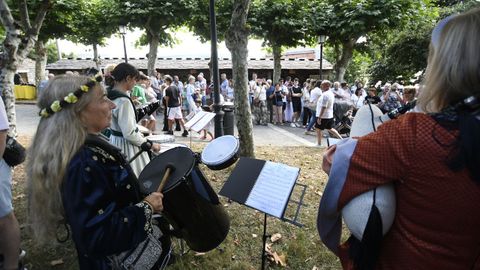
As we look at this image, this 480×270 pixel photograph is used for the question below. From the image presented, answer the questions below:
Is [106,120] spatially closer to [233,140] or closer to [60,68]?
[233,140]

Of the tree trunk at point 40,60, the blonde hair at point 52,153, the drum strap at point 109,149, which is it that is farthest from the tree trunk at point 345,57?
the blonde hair at point 52,153

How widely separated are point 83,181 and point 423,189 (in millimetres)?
1488

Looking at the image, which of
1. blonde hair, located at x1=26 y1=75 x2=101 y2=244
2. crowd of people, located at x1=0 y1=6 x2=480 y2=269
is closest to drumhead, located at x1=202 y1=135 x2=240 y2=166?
crowd of people, located at x1=0 y1=6 x2=480 y2=269

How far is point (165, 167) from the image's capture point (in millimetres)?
2301

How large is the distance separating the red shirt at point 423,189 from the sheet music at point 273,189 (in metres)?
1.06

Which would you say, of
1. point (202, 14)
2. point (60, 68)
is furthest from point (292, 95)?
point (60, 68)

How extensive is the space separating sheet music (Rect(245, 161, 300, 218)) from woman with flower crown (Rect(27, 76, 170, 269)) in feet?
2.55

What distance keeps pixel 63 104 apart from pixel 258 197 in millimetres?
1414

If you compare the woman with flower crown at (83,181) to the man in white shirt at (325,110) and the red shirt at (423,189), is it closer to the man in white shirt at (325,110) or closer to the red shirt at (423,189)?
the red shirt at (423,189)

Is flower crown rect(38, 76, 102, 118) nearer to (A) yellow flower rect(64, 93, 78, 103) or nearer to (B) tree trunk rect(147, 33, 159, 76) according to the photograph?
(A) yellow flower rect(64, 93, 78, 103)

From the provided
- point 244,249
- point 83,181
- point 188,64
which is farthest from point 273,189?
point 188,64

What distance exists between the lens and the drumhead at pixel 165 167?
86.7 inches

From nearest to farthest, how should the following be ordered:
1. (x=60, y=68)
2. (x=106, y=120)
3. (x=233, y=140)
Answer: (x=106, y=120) → (x=233, y=140) → (x=60, y=68)

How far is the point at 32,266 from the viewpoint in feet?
10.9
